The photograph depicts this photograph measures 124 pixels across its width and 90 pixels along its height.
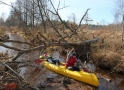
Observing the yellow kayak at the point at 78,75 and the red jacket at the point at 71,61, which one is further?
the red jacket at the point at 71,61

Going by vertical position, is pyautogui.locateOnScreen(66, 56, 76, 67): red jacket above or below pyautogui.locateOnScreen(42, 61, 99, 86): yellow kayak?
above

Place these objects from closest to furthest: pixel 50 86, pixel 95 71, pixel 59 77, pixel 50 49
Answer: pixel 50 86
pixel 59 77
pixel 95 71
pixel 50 49

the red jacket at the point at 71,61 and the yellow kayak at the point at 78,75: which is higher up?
the red jacket at the point at 71,61

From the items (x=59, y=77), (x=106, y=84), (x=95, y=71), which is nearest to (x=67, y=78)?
(x=59, y=77)

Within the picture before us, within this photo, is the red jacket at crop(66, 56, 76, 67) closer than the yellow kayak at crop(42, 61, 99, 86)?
No

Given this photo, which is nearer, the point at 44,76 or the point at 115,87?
the point at 115,87

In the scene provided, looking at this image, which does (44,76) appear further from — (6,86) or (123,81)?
(123,81)

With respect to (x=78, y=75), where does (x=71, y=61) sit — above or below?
above

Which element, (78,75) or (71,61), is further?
(71,61)

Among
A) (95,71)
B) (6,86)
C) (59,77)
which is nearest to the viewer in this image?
(6,86)

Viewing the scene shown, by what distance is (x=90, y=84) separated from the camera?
8570 mm

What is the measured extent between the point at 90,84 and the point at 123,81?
2.24 m

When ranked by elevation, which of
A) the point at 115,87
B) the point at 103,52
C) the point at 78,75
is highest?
the point at 103,52

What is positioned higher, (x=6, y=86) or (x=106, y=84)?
(x=6, y=86)
